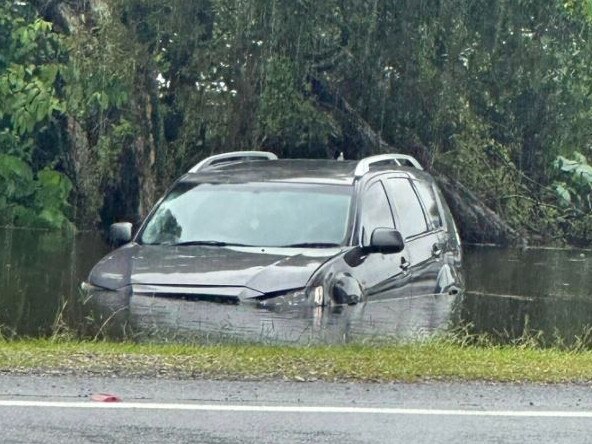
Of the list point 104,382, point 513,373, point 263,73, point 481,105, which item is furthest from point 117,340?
point 481,105

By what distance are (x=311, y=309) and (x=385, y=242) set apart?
1096mm

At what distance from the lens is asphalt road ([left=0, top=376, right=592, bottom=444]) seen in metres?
8.03

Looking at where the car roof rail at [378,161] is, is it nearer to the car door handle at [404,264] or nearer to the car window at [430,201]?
the car window at [430,201]

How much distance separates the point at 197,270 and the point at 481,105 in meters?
12.6

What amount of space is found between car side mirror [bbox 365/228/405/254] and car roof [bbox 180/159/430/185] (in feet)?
2.99

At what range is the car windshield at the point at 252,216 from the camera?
518 inches

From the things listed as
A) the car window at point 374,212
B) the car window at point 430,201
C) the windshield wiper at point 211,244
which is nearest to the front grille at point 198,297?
the windshield wiper at point 211,244

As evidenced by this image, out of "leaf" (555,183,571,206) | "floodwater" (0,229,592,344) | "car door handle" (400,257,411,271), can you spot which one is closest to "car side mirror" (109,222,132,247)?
"floodwater" (0,229,592,344)

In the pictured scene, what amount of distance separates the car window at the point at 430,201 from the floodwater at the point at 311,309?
2.51ft

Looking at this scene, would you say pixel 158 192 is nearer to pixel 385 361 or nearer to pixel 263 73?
pixel 263 73

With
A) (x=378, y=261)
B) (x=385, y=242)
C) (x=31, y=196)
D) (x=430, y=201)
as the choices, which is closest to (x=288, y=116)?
(x=31, y=196)

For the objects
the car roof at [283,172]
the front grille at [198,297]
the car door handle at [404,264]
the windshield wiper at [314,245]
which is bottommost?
the front grille at [198,297]

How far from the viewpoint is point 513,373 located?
10.4m

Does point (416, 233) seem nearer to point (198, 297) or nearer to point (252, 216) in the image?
point (252, 216)
